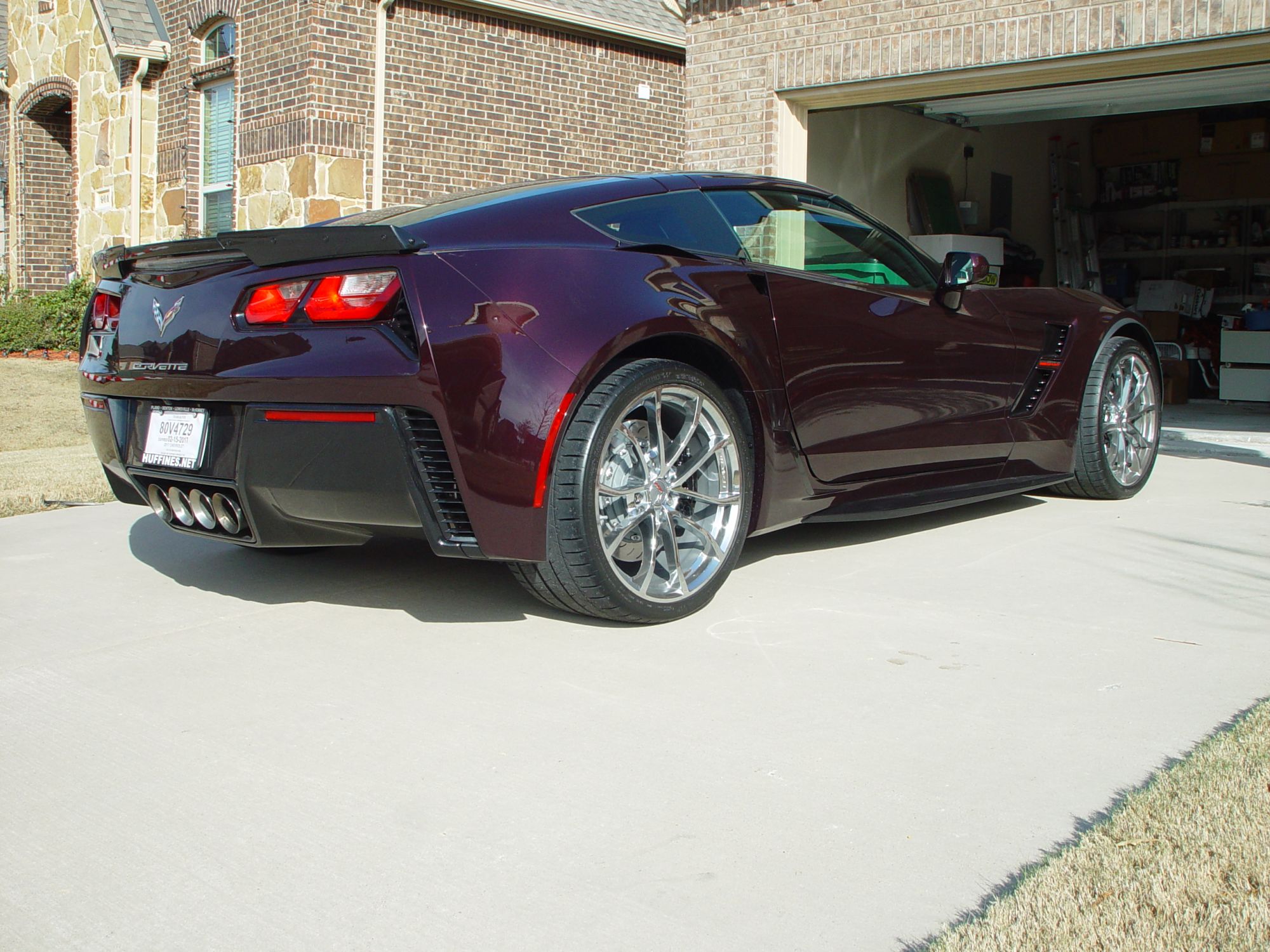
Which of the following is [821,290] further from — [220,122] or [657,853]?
[220,122]

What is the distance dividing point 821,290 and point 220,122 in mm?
11105

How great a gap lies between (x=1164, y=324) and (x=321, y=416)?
41.9 feet

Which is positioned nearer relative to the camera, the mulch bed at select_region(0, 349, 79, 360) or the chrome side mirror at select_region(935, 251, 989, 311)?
the chrome side mirror at select_region(935, 251, 989, 311)

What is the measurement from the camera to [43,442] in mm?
8789

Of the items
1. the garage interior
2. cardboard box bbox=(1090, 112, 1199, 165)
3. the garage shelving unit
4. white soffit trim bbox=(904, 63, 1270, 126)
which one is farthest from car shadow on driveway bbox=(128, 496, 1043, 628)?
cardboard box bbox=(1090, 112, 1199, 165)

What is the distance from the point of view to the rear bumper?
325 cm

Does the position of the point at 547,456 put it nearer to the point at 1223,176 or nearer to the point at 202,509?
the point at 202,509

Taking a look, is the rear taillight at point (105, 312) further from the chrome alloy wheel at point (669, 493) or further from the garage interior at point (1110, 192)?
the garage interior at point (1110, 192)

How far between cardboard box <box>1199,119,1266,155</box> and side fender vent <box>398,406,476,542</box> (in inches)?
572

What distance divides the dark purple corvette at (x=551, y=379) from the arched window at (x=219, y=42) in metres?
10.1

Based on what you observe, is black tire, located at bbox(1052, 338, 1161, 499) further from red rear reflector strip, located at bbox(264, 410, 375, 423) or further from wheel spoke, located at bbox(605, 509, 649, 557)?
red rear reflector strip, located at bbox(264, 410, 375, 423)

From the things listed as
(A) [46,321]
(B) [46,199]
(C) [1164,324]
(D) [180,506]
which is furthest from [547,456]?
(B) [46,199]

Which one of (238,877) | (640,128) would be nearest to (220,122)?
(640,128)

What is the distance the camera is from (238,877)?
2.20 m
